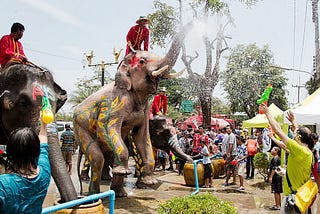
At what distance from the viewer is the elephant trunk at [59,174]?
440 cm

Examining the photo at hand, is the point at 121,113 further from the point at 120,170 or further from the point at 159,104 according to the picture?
the point at 159,104

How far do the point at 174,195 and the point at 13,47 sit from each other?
4440mm

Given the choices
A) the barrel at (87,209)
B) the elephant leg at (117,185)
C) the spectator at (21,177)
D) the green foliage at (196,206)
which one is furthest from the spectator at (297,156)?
the elephant leg at (117,185)

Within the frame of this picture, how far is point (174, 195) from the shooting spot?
835 cm

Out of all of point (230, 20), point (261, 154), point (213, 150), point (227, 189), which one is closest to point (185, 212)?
point (227, 189)

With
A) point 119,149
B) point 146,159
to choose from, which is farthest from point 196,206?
point 146,159

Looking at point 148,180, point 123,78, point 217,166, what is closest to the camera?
point 123,78

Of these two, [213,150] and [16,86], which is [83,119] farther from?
[213,150]

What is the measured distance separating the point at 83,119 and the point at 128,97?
1.07 m

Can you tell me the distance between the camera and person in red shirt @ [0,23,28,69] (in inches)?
234

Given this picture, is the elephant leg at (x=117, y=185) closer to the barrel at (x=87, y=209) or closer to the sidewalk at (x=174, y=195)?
the sidewalk at (x=174, y=195)

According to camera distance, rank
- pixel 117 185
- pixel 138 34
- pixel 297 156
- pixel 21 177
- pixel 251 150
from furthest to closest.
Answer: pixel 251 150 → pixel 138 34 → pixel 117 185 → pixel 297 156 → pixel 21 177

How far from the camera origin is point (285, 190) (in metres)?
4.47

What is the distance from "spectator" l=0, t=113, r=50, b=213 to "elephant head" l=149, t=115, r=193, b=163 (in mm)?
7281
